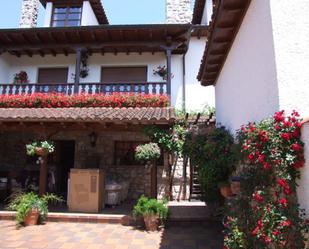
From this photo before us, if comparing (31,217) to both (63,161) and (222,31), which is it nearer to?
(63,161)

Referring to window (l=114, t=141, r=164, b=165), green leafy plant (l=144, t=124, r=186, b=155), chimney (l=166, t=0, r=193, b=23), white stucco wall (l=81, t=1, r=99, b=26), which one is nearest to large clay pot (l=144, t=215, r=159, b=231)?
green leafy plant (l=144, t=124, r=186, b=155)

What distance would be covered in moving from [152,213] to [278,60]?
4.58 meters

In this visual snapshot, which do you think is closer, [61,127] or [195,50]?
[61,127]

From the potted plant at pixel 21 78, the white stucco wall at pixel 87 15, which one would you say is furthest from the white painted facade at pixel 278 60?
the potted plant at pixel 21 78

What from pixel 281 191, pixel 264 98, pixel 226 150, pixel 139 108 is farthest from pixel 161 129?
pixel 281 191

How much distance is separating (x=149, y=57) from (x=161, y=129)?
508cm

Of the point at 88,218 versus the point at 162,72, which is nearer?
the point at 88,218

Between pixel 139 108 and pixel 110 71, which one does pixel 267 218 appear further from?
pixel 110 71

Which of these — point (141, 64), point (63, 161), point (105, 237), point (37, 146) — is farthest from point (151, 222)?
point (141, 64)

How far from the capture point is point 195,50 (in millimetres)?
11625

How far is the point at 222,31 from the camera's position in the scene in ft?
16.2

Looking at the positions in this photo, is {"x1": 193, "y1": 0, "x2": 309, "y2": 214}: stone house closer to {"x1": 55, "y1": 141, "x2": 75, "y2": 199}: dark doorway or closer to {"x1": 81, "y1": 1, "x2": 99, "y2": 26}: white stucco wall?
{"x1": 55, "y1": 141, "x2": 75, "y2": 199}: dark doorway

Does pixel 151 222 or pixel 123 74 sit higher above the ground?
pixel 123 74

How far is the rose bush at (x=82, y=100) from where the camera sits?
9.84 metres
